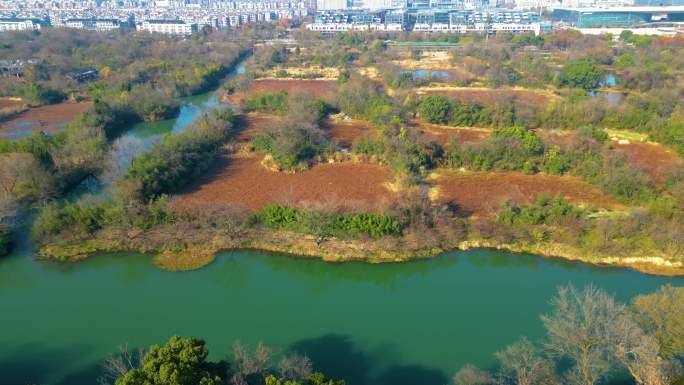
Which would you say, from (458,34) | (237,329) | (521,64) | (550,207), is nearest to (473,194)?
(550,207)

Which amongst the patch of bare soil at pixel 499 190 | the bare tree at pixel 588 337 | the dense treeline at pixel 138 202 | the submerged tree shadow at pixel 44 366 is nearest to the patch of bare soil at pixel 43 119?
the dense treeline at pixel 138 202

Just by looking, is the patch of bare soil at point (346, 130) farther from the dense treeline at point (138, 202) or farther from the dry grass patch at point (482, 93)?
the dry grass patch at point (482, 93)

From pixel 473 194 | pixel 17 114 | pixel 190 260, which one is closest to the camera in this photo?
pixel 190 260

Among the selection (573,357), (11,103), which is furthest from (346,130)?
(11,103)

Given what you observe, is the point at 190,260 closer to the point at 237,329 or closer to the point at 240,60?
the point at 237,329

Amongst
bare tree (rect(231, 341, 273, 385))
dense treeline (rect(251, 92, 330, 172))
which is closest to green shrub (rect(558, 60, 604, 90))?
dense treeline (rect(251, 92, 330, 172))

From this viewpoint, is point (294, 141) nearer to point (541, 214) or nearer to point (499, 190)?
point (499, 190)

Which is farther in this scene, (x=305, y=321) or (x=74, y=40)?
(x=74, y=40)
